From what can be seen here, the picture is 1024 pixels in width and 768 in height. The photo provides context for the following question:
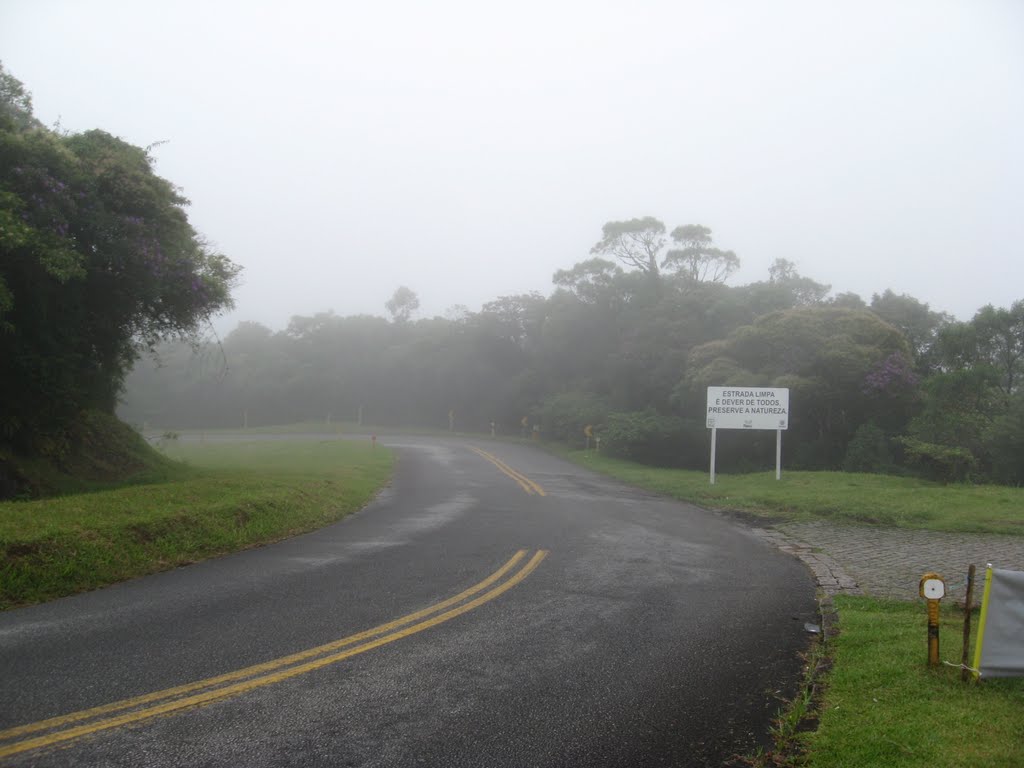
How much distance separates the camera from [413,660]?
571 centimetres

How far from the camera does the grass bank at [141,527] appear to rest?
7.90 m

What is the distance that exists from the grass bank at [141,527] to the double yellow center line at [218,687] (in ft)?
10.9

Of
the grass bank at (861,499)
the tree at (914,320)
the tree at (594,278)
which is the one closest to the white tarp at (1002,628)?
the grass bank at (861,499)

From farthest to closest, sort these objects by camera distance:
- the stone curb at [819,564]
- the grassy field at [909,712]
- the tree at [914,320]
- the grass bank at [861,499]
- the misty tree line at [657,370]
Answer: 1. the tree at [914,320]
2. the misty tree line at [657,370]
3. the grass bank at [861,499]
4. the stone curb at [819,564]
5. the grassy field at [909,712]

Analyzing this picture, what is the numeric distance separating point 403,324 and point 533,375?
83.1 ft

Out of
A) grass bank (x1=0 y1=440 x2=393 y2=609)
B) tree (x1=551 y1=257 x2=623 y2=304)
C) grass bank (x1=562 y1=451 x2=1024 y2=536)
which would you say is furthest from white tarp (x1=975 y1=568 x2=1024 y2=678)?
tree (x1=551 y1=257 x2=623 y2=304)

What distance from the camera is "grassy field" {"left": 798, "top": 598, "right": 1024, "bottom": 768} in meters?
4.12

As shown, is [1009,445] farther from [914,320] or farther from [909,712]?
[909,712]

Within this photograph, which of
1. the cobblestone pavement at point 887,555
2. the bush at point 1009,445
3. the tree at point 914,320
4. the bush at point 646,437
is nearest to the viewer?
the cobblestone pavement at point 887,555

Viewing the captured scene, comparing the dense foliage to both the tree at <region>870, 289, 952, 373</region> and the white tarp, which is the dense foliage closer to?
the white tarp

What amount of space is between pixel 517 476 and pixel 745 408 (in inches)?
266

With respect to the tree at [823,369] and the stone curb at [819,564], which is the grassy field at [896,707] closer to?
the stone curb at [819,564]

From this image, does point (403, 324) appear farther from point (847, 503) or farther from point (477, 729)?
point (477, 729)

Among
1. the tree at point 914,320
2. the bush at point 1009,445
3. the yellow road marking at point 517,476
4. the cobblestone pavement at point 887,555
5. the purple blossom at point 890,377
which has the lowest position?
the yellow road marking at point 517,476
